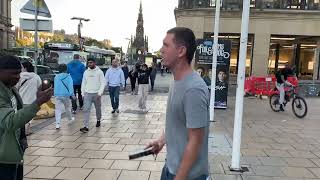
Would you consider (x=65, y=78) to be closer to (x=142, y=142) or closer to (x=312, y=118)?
(x=142, y=142)

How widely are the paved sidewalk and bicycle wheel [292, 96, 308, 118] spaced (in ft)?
1.57

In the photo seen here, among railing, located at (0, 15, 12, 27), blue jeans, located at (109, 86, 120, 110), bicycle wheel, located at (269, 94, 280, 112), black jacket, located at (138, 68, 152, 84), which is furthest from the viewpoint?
railing, located at (0, 15, 12, 27)

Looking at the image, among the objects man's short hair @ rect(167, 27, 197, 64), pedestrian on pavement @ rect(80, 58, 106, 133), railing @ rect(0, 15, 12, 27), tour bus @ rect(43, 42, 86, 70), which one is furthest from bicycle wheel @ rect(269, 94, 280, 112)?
railing @ rect(0, 15, 12, 27)

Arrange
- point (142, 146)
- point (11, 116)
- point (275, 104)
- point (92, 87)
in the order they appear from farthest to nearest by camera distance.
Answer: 1. point (275, 104)
2. point (92, 87)
3. point (142, 146)
4. point (11, 116)

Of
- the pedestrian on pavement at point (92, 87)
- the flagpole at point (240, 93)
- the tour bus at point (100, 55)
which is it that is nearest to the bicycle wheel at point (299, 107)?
the pedestrian on pavement at point (92, 87)

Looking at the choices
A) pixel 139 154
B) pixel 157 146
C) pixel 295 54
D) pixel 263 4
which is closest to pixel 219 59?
pixel 157 146

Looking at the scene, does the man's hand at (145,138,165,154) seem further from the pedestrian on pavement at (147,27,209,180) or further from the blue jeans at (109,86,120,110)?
the blue jeans at (109,86,120,110)

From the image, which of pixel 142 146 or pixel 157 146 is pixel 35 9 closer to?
pixel 142 146

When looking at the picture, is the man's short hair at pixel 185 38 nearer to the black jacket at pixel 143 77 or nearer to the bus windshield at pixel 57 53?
the black jacket at pixel 143 77

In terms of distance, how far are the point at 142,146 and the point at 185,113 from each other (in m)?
5.33

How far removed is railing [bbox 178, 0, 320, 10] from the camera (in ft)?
103

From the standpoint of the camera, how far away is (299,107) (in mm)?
12359

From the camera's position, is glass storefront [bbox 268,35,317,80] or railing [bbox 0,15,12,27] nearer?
glass storefront [bbox 268,35,317,80]

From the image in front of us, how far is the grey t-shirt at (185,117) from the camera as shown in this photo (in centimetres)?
250
